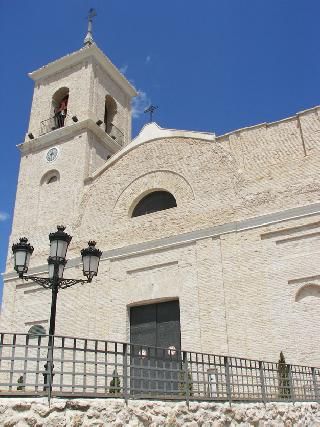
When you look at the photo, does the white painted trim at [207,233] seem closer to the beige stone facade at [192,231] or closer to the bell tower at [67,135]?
the beige stone facade at [192,231]

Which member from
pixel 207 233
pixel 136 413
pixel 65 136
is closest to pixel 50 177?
pixel 65 136

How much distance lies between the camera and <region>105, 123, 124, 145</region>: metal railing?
61.2 ft

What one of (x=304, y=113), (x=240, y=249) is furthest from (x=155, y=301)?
(x=304, y=113)

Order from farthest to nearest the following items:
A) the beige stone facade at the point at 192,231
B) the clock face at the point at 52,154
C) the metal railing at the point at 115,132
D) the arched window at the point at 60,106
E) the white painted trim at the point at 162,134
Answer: the metal railing at the point at 115,132, the arched window at the point at 60,106, the clock face at the point at 52,154, the white painted trim at the point at 162,134, the beige stone facade at the point at 192,231

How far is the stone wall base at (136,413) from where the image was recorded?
4.36 m

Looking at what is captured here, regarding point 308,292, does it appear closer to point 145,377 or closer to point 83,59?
point 145,377

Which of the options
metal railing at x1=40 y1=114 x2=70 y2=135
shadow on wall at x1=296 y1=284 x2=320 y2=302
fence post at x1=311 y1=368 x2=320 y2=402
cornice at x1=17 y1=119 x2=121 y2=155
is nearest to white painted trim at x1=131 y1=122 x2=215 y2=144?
cornice at x1=17 y1=119 x2=121 y2=155

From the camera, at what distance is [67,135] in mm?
17109

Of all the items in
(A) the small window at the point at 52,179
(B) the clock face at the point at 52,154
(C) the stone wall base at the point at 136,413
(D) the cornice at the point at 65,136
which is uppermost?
(D) the cornice at the point at 65,136

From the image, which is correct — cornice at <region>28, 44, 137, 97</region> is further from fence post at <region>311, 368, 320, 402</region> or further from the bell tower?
fence post at <region>311, 368, 320, 402</region>

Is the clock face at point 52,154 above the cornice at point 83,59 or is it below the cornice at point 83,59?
below

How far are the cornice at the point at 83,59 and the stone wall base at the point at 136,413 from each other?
1517cm

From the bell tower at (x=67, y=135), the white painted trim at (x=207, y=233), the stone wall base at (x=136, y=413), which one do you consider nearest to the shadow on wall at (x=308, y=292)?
the white painted trim at (x=207, y=233)

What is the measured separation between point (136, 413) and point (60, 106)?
15822 millimetres
